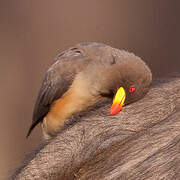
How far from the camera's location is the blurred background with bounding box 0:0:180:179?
2.36m

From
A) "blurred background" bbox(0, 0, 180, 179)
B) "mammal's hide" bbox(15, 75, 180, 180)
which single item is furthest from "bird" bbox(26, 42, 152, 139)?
"blurred background" bbox(0, 0, 180, 179)

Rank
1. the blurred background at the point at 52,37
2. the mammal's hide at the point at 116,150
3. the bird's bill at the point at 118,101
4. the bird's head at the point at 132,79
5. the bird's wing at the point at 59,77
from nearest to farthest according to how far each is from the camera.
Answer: the mammal's hide at the point at 116,150 → the bird's bill at the point at 118,101 → the bird's head at the point at 132,79 → the bird's wing at the point at 59,77 → the blurred background at the point at 52,37

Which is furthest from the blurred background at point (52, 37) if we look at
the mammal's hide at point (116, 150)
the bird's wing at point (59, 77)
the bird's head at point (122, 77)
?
the mammal's hide at point (116, 150)

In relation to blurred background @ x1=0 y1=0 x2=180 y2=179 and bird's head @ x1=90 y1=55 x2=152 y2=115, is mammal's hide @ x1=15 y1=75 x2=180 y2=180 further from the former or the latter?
blurred background @ x1=0 y1=0 x2=180 y2=179

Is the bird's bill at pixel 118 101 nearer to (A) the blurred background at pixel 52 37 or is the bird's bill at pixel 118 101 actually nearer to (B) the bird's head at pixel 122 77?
(B) the bird's head at pixel 122 77

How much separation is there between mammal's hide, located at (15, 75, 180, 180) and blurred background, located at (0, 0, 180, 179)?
1.36 meters

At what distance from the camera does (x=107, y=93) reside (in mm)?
1489

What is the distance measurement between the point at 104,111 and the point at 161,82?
0.22 m

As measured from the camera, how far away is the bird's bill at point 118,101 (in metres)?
1.06

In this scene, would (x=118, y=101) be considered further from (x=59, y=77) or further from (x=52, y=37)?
(x=52, y=37)

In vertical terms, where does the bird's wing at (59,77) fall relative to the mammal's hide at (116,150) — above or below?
below

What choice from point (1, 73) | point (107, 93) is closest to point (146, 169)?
point (107, 93)

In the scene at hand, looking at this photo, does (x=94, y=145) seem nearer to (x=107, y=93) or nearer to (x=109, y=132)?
(x=109, y=132)

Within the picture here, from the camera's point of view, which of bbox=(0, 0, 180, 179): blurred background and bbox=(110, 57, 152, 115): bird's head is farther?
bbox=(0, 0, 180, 179): blurred background
